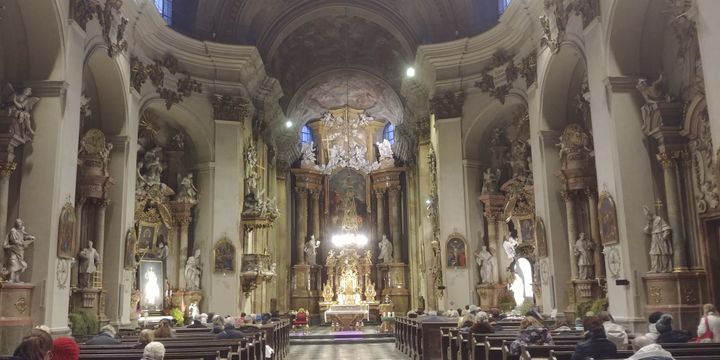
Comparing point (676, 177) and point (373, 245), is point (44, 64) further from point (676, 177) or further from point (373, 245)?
point (373, 245)

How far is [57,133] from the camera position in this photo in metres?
9.88

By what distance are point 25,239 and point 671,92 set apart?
32.5 feet

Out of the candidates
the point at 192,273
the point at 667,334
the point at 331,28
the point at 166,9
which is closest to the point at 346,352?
the point at 192,273

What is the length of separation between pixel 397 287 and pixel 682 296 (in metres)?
18.1

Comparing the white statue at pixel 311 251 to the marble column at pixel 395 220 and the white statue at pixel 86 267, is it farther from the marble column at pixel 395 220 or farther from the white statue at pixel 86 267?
the white statue at pixel 86 267

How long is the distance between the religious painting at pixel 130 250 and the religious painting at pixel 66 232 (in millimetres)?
3247

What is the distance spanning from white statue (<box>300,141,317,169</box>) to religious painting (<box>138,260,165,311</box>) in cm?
1261

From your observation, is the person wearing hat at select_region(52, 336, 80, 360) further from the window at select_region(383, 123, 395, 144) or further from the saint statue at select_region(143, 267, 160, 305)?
the window at select_region(383, 123, 395, 144)

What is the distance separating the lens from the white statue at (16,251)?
9.10m

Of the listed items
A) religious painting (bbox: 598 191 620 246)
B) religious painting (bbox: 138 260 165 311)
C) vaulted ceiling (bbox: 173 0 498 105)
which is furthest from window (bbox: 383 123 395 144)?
religious painting (bbox: 598 191 620 246)

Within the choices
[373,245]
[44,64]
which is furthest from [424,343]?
[373,245]

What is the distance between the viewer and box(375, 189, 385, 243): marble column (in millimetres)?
28281

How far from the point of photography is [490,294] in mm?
16734

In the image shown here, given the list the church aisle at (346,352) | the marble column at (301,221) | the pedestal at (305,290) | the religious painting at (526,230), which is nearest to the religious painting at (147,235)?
the church aisle at (346,352)
